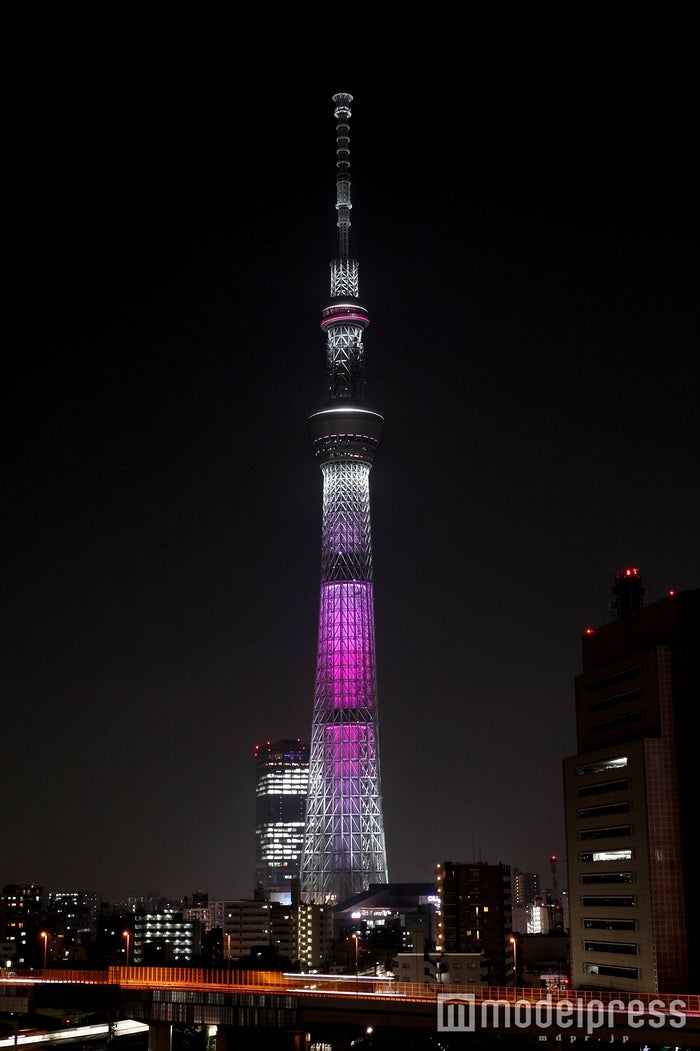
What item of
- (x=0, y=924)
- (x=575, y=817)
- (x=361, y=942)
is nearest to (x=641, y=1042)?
(x=575, y=817)

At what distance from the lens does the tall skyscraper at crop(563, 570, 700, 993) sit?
62.5 metres

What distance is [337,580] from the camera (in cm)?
13675

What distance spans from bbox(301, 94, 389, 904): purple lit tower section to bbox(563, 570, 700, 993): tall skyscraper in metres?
62.3

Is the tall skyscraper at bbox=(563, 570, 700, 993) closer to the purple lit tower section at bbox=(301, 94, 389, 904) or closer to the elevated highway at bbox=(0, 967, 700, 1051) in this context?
the elevated highway at bbox=(0, 967, 700, 1051)

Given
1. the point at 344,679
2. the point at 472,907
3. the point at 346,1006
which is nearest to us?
the point at 346,1006

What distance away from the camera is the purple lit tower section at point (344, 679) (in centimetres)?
13425

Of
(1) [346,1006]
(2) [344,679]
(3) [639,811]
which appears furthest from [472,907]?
(1) [346,1006]

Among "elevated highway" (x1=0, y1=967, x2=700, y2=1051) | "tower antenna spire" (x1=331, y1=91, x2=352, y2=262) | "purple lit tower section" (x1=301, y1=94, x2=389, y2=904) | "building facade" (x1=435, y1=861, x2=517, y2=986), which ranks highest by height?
"tower antenna spire" (x1=331, y1=91, x2=352, y2=262)

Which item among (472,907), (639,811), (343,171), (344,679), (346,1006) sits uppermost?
(343,171)

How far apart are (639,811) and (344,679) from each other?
237ft

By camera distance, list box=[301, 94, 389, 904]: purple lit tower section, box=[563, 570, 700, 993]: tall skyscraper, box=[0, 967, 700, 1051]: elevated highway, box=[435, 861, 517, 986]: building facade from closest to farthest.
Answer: box=[0, 967, 700, 1051]: elevated highway, box=[563, 570, 700, 993]: tall skyscraper, box=[435, 861, 517, 986]: building facade, box=[301, 94, 389, 904]: purple lit tower section

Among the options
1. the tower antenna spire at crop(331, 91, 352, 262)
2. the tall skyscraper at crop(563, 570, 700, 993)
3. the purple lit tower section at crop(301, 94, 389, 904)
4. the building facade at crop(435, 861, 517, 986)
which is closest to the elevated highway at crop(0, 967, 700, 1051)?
the tall skyscraper at crop(563, 570, 700, 993)

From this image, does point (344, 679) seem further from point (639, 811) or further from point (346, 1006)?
point (346, 1006)

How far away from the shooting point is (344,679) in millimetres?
135625
